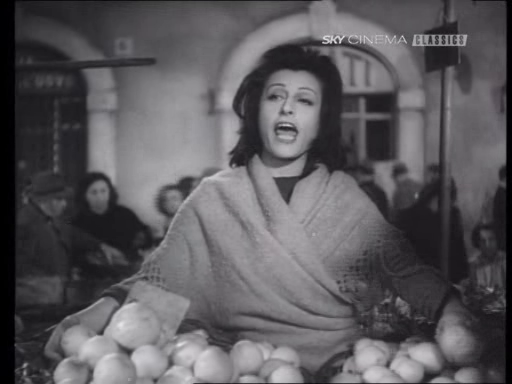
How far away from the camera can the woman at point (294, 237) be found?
211 centimetres

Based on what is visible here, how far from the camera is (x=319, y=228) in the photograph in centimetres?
212

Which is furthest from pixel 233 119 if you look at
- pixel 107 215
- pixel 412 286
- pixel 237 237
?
pixel 412 286

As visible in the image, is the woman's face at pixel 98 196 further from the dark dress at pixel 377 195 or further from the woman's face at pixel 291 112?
the dark dress at pixel 377 195

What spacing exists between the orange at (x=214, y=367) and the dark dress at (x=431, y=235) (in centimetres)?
72

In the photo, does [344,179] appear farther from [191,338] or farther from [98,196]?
[98,196]

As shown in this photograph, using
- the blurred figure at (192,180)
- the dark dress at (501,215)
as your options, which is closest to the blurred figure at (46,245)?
the blurred figure at (192,180)

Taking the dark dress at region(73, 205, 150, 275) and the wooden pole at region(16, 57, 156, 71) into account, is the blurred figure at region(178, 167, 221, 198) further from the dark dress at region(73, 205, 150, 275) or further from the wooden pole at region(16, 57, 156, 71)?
the wooden pole at region(16, 57, 156, 71)

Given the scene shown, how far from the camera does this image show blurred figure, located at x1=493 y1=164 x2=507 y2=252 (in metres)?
2.19

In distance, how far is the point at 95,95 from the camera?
2.21 meters

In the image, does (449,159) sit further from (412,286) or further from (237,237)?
(237,237)

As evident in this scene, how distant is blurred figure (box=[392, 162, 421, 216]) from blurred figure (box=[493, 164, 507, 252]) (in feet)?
0.90

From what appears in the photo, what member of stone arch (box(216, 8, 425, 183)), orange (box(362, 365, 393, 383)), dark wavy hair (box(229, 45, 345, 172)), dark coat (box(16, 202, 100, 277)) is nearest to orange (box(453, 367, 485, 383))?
orange (box(362, 365, 393, 383))

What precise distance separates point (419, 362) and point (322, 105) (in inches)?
34.8
